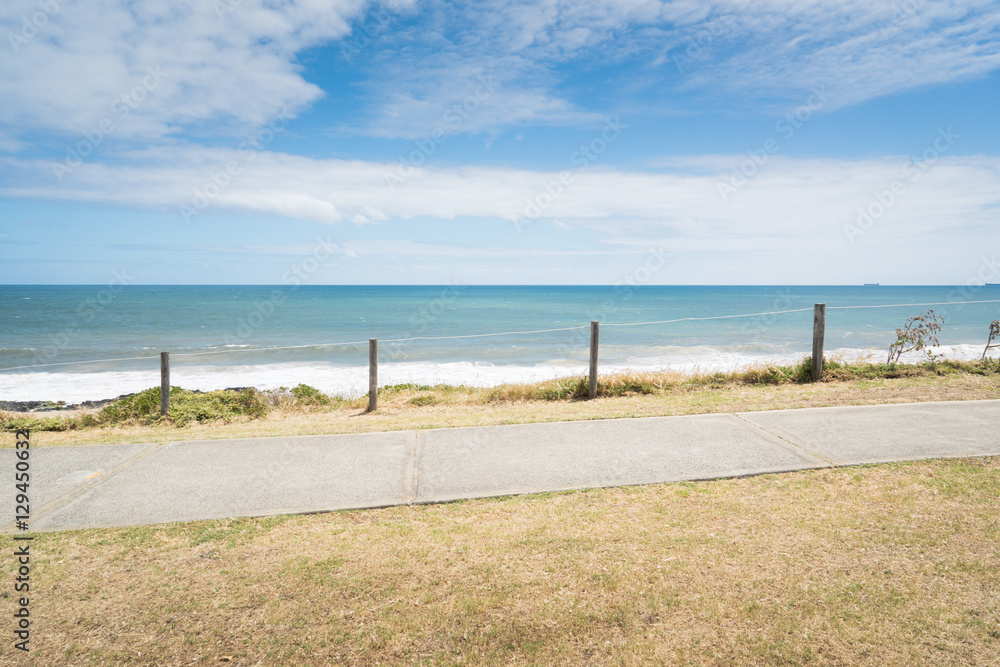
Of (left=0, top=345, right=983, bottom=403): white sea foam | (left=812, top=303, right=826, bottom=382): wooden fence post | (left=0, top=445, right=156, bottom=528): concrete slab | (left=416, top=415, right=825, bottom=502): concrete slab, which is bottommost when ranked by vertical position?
(left=0, top=345, right=983, bottom=403): white sea foam

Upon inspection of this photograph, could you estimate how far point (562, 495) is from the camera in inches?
175

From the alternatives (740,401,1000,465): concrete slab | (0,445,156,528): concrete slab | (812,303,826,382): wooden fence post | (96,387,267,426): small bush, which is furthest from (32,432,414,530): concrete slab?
(812,303,826,382): wooden fence post

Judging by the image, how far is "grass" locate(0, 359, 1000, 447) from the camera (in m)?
7.09

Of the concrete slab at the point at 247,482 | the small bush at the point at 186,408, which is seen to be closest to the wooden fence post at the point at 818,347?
the concrete slab at the point at 247,482

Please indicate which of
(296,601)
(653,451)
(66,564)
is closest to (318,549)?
(296,601)

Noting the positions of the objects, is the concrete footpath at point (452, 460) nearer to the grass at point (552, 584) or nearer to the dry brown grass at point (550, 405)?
the grass at point (552, 584)

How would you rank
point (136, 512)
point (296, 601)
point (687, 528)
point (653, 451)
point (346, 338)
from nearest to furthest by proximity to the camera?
point (296, 601) → point (687, 528) → point (136, 512) → point (653, 451) → point (346, 338)

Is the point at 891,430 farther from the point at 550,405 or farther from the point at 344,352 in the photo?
the point at 344,352

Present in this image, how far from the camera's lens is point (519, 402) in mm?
8641

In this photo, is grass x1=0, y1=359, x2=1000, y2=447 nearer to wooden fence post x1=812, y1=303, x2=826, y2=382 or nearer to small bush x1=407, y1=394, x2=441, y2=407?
small bush x1=407, y1=394, x2=441, y2=407

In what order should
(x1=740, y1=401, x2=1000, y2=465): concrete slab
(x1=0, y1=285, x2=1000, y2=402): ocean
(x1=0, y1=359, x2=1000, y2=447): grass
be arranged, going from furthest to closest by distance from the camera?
(x1=0, y1=285, x2=1000, y2=402): ocean, (x1=0, y1=359, x2=1000, y2=447): grass, (x1=740, y1=401, x2=1000, y2=465): concrete slab

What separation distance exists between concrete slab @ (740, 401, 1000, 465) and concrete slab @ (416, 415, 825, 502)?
38 centimetres

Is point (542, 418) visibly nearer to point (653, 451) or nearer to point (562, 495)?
point (653, 451)

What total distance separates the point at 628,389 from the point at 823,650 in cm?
627
